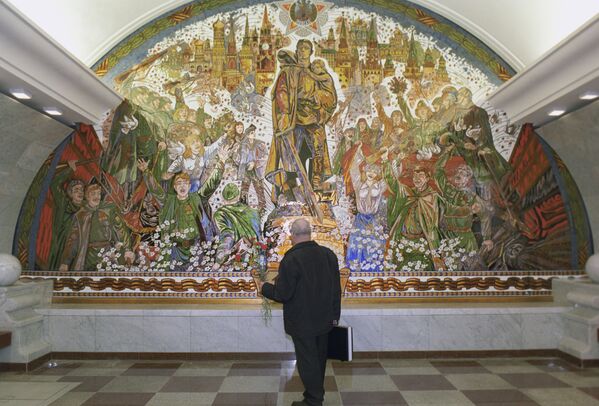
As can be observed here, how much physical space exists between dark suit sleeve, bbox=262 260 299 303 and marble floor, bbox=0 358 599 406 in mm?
1429

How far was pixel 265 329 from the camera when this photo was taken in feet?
23.2

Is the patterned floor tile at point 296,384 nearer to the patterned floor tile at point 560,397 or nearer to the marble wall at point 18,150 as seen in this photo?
the patterned floor tile at point 560,397

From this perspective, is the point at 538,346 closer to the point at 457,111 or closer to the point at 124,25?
the point at 457,111

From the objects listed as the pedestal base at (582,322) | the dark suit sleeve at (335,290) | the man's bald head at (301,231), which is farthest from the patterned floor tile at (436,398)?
the pedestal base at (582,322)

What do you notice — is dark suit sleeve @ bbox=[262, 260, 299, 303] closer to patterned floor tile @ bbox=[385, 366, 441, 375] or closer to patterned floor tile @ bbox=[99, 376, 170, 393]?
patterned floor tile @ bbox=[99, 376, 170, 393]

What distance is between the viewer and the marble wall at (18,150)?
700cm

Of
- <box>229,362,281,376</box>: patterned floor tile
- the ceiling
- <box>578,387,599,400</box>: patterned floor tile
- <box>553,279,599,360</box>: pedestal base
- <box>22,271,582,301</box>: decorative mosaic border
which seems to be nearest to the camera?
<box>578,387,599,400</box>: patterned floor tile

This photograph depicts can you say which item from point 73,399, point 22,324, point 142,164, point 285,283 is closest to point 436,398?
point 285,283

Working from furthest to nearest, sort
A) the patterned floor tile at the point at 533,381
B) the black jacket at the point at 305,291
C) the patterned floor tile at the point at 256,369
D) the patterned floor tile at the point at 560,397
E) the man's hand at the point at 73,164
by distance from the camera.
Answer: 1. the man's hand at the point at 73,164
2. the patterned floor tile at the point at 256,369
3. the patterned floor tile at the point at 533,381
4. the patterned floor tile at the point at 560,397
5. the black jacket at the point at 305,291

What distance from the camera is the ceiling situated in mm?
6691

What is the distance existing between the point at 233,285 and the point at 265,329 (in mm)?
1108

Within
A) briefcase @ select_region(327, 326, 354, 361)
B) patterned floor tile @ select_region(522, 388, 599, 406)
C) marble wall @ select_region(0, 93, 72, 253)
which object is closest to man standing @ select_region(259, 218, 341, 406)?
briefcase @ select_region(327, 326, 354, 361)

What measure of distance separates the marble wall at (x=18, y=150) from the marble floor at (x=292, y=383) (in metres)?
2.60

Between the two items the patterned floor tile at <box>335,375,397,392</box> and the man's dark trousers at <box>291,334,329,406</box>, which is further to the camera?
the patterned floor tile at <box>335,375,397,392</box>
